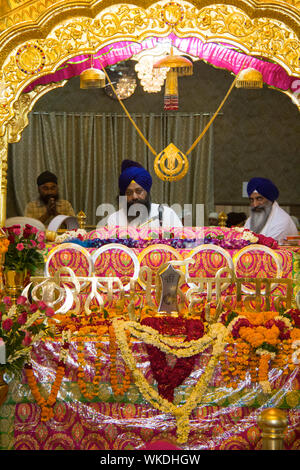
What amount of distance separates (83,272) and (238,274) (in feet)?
3.67

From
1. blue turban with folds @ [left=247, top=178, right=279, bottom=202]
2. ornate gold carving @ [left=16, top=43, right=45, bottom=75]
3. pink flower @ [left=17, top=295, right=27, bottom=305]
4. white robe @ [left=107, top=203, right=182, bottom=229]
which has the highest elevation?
ornate gold carving @ [left=16, top=43, right=45, bottom=75]

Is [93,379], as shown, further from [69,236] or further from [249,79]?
[249,79]

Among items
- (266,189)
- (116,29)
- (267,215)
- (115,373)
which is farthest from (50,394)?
(266,189)

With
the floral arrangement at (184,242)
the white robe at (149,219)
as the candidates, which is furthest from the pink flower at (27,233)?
the white robe at (149,219)

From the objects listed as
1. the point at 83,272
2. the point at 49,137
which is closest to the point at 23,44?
the point at 83,272

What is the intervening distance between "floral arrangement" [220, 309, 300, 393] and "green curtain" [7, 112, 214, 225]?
6489 mm

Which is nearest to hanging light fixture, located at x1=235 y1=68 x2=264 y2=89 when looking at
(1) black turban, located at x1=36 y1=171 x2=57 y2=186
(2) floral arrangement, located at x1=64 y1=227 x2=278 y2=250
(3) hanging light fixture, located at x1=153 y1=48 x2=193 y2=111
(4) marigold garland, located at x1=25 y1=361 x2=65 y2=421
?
(3) hanging light fixture, located at x1=153 y1=48 x2=193 y2=111

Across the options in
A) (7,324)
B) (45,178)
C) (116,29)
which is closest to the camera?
(7,324)

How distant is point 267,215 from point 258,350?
14.1 feet

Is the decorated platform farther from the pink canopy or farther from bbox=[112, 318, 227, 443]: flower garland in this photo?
the pink canopy

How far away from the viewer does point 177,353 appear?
357 centimetres

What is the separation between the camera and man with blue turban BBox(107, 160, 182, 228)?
658cm

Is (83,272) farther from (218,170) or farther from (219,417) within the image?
(218,170)

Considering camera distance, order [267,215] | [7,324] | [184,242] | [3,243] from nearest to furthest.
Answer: [7,324] < [3,243] < [184,242] < [267,215]
